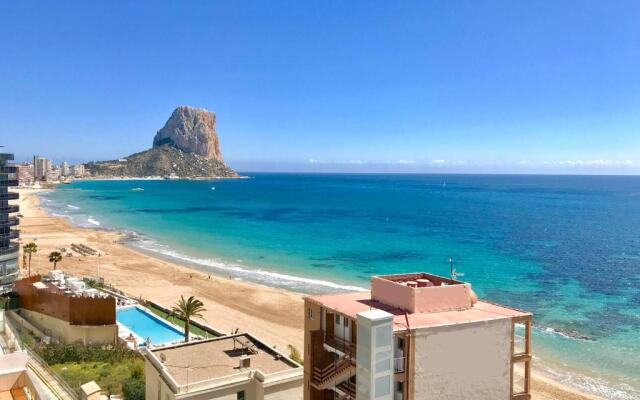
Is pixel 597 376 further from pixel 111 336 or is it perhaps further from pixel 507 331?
pixel 111 336

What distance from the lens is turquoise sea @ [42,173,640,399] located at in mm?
34156

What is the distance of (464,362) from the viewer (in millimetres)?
13133

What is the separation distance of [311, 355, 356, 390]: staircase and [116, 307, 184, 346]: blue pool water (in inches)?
630

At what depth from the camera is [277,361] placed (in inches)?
694

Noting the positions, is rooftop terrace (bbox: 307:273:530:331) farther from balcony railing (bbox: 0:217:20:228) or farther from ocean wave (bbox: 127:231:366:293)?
balcony railing (bbox: 0:217:20:228)

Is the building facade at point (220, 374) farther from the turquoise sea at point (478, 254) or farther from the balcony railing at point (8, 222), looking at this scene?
the balcony railing at point (8, 222)

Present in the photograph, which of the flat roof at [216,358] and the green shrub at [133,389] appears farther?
the green shrub at [133,389]

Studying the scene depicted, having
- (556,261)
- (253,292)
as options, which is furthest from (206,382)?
(556,261)

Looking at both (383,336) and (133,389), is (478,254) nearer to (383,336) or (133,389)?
(133,389)

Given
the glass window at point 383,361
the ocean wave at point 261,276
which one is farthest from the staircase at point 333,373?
the ocean wave at point 261,276

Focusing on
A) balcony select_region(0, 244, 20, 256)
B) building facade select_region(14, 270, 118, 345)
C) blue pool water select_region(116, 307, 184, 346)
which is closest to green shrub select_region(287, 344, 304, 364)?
blue pool water select_region(116, 307, 184, 346)

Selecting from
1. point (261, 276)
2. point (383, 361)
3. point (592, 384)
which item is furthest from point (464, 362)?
point (261, 276)

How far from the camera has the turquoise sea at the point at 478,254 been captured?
3416 cm

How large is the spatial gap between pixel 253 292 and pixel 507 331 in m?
34.7
